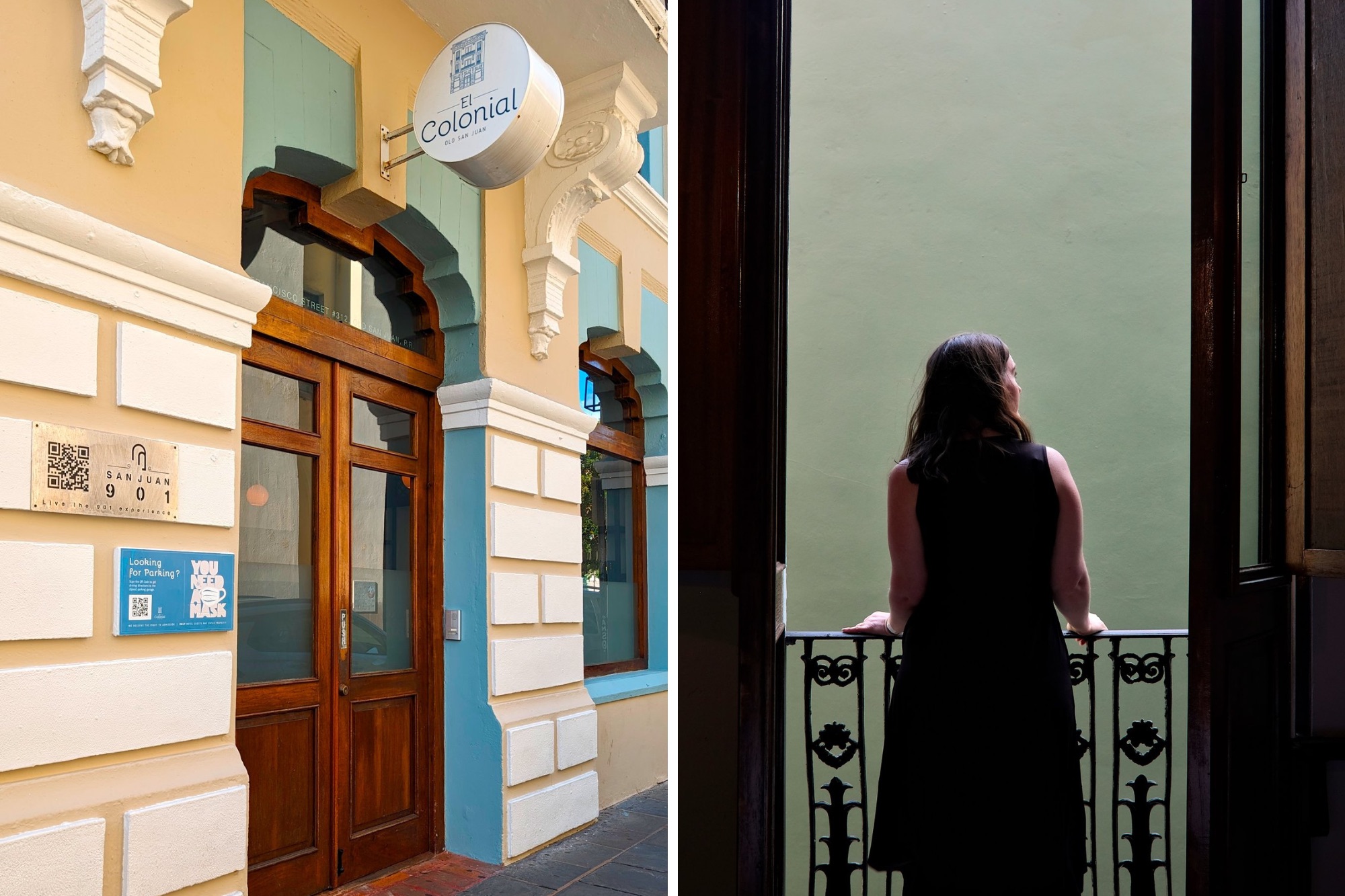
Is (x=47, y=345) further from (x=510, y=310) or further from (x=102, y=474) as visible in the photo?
(x=510, y=310)

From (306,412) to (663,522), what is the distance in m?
2.63

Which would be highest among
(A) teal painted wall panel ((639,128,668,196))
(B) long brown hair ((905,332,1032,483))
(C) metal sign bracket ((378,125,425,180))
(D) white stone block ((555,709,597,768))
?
(A) teal painted wall panel ((639,128,668,196))

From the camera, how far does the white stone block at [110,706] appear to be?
219cm

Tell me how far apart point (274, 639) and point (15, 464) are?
1.18 meters

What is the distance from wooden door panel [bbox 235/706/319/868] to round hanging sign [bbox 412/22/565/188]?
197cm

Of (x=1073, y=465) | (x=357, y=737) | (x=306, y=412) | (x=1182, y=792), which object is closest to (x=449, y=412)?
(x=306, y=412)

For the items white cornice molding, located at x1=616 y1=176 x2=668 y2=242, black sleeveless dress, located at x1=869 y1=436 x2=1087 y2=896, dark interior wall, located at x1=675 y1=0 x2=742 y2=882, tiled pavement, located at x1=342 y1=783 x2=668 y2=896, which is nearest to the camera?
dark interior wall, located at x1=675 y1=0 x2=742 y2=882

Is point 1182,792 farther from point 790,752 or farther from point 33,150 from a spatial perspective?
point 33,150

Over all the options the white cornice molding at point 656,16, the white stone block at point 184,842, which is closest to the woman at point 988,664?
the white stone block at point 184,842

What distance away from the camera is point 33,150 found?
2285mm

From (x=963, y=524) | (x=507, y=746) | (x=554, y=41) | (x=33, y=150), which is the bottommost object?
(x=507, y=746)

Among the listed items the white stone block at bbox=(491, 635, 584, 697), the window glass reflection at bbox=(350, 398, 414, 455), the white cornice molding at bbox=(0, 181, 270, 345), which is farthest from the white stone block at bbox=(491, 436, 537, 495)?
the white cornice molding at bbox=(0, 181, 270, 345)

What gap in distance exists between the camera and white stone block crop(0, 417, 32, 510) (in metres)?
2.17

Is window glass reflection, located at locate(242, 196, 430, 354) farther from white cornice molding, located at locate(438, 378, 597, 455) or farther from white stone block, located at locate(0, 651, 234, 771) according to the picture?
white stone block, located at locate(0, 651, 234, 771)
